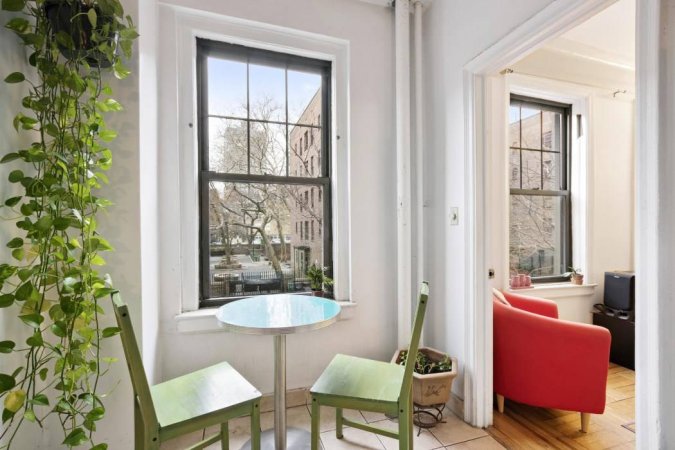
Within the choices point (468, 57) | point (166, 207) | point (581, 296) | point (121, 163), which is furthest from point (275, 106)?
point (581, 296)

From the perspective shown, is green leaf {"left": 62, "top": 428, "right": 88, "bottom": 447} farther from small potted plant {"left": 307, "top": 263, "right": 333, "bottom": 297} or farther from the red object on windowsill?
the red object on windowsill

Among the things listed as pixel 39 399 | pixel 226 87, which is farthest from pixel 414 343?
pixel 226 87

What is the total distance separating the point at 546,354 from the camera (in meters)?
1.88

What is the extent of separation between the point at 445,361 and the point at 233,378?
131 cm

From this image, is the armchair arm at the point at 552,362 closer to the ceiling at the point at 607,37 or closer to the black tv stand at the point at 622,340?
the black tv stand at the point at 622,340

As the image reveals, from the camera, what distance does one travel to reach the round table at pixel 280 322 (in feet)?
4.54

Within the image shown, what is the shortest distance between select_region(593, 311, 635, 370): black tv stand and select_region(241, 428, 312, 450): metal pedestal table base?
2842 millimetres

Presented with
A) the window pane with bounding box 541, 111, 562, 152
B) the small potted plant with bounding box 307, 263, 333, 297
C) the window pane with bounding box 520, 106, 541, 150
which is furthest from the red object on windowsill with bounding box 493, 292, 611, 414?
the window pane with bounding box 541, 111, 562, 152

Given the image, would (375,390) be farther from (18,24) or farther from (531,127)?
(531,127)

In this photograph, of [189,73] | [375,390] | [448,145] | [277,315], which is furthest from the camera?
[448,145]

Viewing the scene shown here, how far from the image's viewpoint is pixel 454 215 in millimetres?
2062

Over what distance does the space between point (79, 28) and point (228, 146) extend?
108 centimetres

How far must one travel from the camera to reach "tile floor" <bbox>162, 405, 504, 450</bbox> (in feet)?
5.75

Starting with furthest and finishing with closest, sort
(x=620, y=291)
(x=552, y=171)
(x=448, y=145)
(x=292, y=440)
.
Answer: (x=552, y=171) < (x=620, y=291) < (x=448, y=145) < (x=292, y=440)
